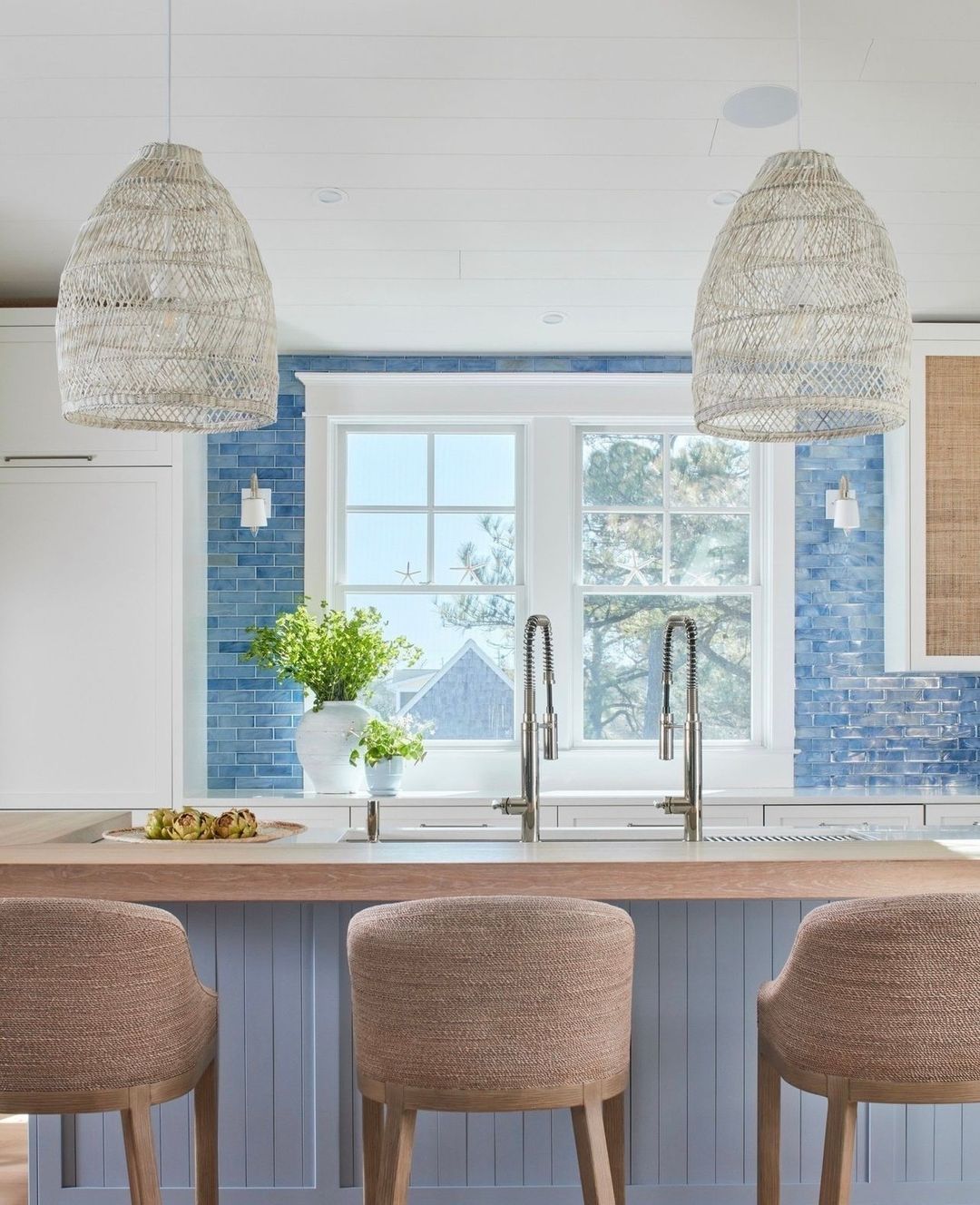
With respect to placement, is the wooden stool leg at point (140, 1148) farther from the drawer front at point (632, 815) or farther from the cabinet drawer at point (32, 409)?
the cabinet drawer at point (32, 409)

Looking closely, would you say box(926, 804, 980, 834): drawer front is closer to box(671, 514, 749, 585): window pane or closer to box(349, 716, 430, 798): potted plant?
box(671, 514, 749, 585): window pane

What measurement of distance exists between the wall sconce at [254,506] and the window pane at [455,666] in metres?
0.51

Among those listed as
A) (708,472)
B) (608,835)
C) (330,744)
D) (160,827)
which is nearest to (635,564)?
(708,472)

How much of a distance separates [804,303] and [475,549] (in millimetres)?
2725

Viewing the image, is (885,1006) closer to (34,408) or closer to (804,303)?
(804,303)

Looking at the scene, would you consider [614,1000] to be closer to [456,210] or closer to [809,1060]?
[809,1060]

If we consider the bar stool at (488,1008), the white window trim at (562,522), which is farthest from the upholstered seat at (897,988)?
the white window trim at (562,522)

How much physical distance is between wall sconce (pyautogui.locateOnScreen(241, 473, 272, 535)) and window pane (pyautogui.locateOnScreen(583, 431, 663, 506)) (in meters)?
1.26

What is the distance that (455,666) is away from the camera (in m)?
4.38

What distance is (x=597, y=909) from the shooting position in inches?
63.1

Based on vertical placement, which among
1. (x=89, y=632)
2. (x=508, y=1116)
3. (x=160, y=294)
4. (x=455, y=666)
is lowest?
(x=508, y=1116)

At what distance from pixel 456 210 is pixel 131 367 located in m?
1.50

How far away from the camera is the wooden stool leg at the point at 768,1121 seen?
72.0 inches

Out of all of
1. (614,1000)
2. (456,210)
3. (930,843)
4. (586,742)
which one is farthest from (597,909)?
(586,742)
